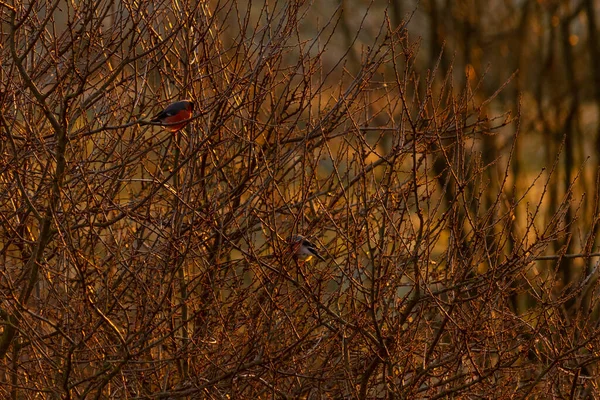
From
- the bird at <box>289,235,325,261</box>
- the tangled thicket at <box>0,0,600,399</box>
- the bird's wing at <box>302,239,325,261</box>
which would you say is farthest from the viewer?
the bird's wing at <box>302,239,325,261</box>

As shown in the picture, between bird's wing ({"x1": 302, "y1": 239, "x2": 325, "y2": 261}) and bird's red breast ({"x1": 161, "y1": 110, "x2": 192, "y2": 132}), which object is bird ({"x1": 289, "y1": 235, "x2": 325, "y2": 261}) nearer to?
bird's wing ({"x1": 302, "y1": 239, "x2": 325, "y2": 261})

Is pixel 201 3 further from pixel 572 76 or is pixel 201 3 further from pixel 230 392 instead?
pixel 572 76

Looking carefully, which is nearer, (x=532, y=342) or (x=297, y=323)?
(x=532, y=342)

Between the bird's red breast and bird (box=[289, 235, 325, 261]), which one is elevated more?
the bird's red breast

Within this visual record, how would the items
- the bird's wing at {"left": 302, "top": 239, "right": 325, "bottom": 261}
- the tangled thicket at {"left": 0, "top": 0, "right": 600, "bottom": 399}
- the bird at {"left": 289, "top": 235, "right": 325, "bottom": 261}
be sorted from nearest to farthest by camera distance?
the tangled thicket at {"left": 0, "top": 0, "right": 600, "bottom": 399}
the bird at {"left": 289, "top": 235, "right": 325, "bottom": 261}
the bird's wing at {"left": 302, "top": 239, "right": 325, "bottom": 261}

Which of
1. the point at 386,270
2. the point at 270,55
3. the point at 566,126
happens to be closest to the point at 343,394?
the point at 386,270

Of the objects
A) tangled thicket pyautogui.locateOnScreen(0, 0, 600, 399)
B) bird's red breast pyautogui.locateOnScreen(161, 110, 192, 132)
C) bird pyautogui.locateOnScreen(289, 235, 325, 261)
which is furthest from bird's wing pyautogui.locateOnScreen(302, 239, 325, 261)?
bird's red breast pyautogui.locateOnScreen(161, 110, 192, 132)

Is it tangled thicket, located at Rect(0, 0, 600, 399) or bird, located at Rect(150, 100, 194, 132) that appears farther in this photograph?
bird, located at Rect(150, 100, 194, 132)

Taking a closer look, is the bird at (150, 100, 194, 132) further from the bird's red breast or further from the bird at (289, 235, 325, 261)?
the bird at (289, 235, 325, 261)

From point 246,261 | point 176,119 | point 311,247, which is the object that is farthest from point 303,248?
point 176,119

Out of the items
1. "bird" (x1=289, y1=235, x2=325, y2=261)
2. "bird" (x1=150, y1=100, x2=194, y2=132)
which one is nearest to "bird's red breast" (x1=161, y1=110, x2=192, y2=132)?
"bird" (x1=150, y1=100, x2=194, y2=132)

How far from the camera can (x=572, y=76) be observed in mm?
16547

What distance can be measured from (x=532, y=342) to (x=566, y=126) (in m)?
11.7

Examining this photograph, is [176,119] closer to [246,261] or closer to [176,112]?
[176,112]
